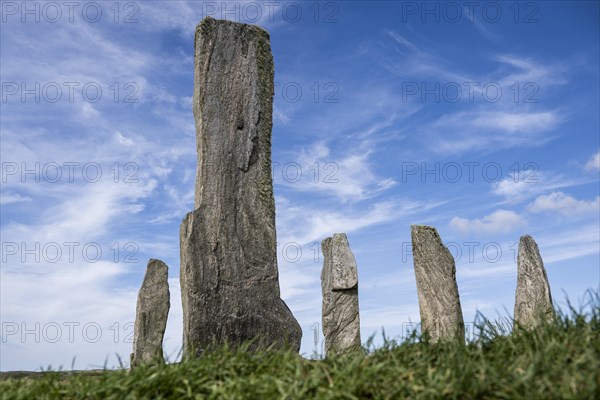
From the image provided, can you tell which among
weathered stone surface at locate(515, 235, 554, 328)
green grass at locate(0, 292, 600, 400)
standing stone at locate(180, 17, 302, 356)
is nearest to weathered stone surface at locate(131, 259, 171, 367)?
standing stone at locate(180, 17, 302, 356)

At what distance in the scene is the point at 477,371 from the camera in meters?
4.06

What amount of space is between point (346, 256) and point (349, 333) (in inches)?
48.6

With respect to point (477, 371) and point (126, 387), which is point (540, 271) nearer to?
point (477, 371)

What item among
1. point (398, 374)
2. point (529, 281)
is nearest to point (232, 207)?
point (398, 374)

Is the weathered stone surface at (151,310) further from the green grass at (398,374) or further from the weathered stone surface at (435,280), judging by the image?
the green grass at (398,374)

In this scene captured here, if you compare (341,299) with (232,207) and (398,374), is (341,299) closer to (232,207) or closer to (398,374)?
(232,207)

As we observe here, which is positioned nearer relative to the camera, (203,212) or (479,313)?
(479,313)

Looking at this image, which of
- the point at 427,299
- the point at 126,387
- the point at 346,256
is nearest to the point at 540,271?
the point at 427,299

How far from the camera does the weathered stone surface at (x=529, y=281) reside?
36.5 ft

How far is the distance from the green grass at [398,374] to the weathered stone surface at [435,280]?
15.5 feet

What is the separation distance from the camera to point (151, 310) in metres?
10.6

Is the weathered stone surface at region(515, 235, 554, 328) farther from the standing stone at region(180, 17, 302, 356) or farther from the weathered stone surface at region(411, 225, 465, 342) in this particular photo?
the standing stone at region(180, 17, 302, 356)

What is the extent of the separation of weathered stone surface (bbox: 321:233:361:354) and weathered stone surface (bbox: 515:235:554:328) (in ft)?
9.03

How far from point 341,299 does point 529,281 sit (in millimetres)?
3218
